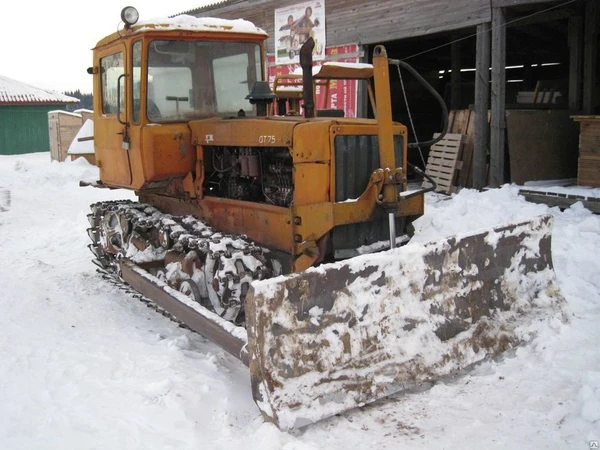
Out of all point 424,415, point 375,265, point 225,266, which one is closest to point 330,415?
point 424,415

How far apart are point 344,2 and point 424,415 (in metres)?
11.2

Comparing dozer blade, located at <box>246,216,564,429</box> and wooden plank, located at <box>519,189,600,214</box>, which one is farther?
wooden plank, located at <box>519,189,600,214</box>

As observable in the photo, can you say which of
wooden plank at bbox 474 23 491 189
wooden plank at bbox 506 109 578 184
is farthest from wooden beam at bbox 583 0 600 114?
wooden plank at bbox 474 23 491 189

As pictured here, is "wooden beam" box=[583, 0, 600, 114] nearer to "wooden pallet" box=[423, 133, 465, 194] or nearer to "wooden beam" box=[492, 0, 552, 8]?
"wooden beam" box=[492, 0, 552, 8]

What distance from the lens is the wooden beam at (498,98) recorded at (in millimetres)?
9922

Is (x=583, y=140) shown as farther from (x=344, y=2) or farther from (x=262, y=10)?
(x=262, y=10)

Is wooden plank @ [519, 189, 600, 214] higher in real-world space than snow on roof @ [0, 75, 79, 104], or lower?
lower

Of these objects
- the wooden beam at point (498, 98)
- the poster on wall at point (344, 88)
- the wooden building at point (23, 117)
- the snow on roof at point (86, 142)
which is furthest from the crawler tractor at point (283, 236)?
the wooden building at point (23, 117)

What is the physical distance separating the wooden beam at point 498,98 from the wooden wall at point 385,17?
0.93ft

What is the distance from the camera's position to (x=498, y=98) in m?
10.0

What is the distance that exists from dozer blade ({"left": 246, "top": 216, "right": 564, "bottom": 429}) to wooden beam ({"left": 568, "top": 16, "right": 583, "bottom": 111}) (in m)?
7.42

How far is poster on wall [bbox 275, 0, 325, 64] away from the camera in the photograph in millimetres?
13898

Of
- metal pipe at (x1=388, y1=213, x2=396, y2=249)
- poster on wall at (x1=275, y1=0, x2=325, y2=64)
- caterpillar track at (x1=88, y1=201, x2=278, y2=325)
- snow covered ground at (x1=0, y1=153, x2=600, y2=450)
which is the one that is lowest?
snow covered ground at (x1=0, y1=153, x2=600, y2=450)

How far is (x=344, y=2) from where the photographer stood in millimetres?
13117
